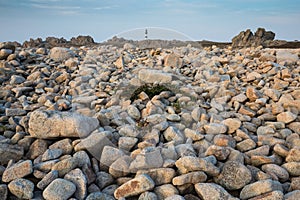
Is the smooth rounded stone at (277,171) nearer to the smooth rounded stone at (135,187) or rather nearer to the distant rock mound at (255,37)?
the smooth rounded stone at (135,187)

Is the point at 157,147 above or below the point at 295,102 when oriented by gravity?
below

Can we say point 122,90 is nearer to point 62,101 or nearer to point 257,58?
point 62,101

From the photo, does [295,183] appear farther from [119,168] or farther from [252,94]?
[252,94]

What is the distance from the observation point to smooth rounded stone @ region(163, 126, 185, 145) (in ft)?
12.3

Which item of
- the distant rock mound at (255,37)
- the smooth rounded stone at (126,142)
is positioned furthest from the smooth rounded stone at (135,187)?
the distant rock mound at (255,37)

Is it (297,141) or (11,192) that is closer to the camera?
(11,192)

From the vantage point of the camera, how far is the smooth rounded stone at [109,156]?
339cm

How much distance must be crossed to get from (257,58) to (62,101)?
4.59m

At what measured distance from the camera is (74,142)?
11.8 feet

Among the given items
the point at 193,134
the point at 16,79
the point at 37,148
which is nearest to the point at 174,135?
the point at 193,134

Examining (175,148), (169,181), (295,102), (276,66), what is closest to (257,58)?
(276,66)

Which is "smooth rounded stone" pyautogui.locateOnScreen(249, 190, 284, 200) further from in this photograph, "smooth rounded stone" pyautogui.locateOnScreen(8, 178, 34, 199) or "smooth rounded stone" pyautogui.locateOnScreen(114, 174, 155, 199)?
"smooth rounded stone" pyautogui.locateOnScreen(8, 178, 34, 199)

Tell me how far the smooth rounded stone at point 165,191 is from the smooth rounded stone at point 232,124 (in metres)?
1.36

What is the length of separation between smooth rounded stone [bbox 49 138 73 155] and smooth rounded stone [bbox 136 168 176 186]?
0.88 meters
